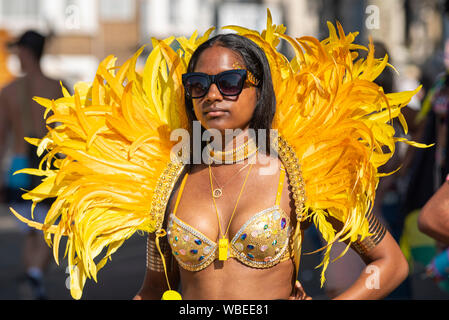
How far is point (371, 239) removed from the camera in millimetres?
2594

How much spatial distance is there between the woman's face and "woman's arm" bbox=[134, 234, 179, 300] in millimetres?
515

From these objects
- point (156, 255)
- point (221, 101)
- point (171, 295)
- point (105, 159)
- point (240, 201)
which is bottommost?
point (171, 295)

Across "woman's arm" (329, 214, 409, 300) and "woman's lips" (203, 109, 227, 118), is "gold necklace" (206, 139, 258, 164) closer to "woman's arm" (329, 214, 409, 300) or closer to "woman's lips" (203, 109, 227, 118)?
"woman's lips" (203, 109, 227, 118)

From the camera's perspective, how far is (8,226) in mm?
10266

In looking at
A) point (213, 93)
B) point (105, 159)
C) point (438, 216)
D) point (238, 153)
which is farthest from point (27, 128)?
point (438, 216)

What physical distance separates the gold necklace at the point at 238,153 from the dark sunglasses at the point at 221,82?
0.24 metres

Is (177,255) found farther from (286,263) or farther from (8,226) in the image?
(8,226)

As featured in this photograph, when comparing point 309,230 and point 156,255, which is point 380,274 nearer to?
point 156,255

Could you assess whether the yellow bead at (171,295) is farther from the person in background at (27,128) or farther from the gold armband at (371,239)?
the person in background at (27,128)

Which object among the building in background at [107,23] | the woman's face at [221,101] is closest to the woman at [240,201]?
the woman's face at [221,101]

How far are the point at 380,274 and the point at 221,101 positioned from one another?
2.66 ft

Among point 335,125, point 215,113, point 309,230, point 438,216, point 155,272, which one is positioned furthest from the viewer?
point 309,230

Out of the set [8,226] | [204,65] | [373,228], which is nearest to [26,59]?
[204,65]

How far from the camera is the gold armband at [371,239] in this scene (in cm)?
259
